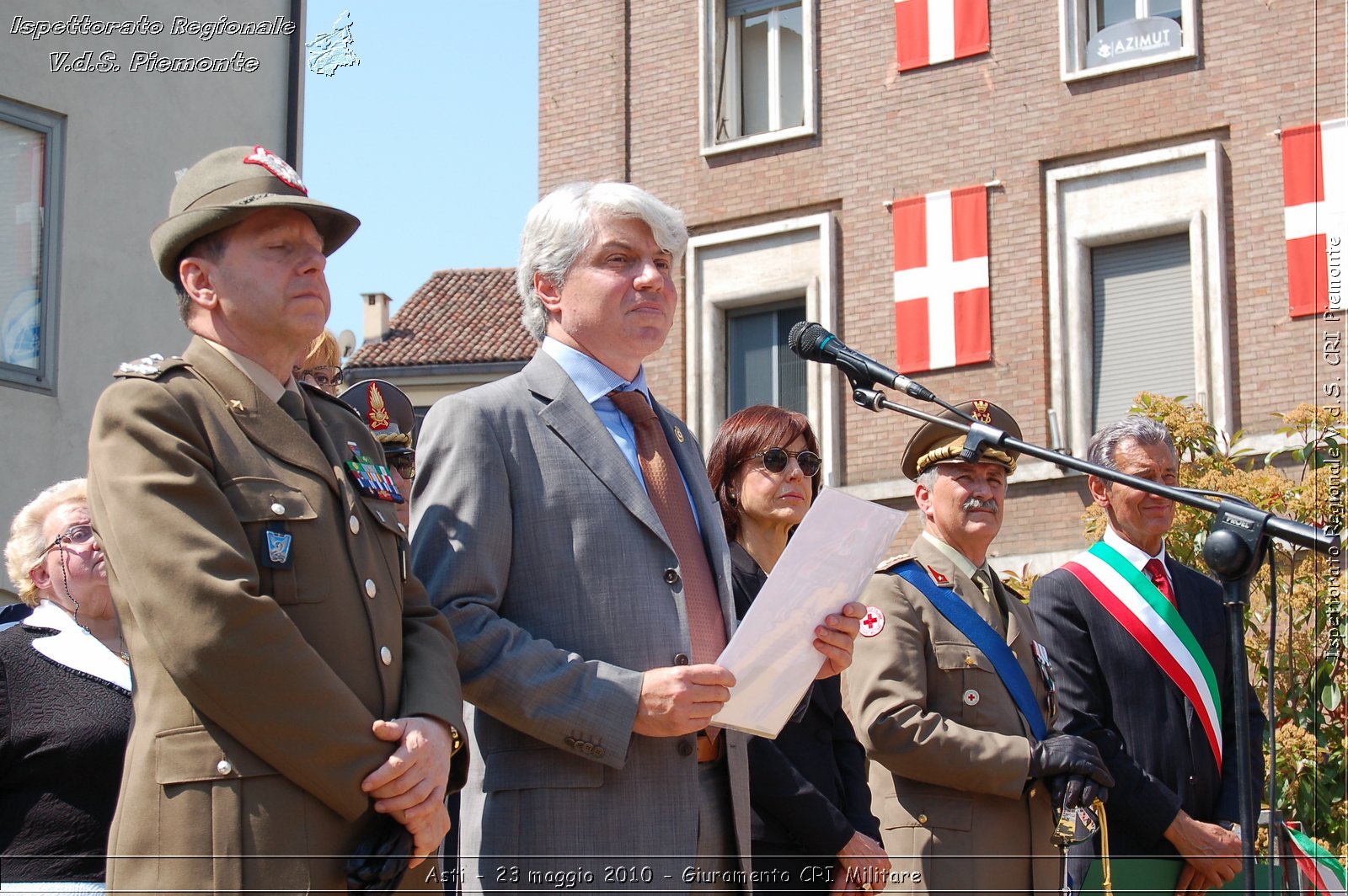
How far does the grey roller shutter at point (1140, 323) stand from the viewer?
16.4 metres

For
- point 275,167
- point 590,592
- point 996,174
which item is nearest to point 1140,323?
point 996,174

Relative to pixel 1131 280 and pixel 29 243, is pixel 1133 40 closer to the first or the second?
pixel 1131 280

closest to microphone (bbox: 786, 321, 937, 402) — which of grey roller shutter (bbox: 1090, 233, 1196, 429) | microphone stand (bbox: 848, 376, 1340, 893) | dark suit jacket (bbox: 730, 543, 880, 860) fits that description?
microphone stand (bbox: 848, 376, 1340, 893)

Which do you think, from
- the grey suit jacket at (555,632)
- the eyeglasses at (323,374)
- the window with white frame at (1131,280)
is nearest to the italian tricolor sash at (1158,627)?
the grey suit jacket at (555,632)

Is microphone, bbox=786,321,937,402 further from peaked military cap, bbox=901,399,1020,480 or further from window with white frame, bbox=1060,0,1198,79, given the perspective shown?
window with white frame, bbox=1060,0,1198,79

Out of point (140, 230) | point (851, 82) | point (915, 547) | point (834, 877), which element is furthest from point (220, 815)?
point (851, 82)

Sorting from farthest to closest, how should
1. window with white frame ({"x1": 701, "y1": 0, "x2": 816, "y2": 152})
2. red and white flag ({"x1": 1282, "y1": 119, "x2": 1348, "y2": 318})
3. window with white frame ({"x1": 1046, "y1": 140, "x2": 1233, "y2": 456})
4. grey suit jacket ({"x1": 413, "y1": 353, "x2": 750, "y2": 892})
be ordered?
Answer: window with white frame ({"x1": 701, "y1": 0, "x2": 816, "y2": 152}) < window with white frame ({"x1": 1046, "y1": 140, "x2": 1233, "y2": 456}) < red and white flag ({"x1": 1282, "y1": 119, "x2": 1348, "y2": 318}) < grey suit jacket ({"x1": 413, "y1": 353, "x2": 750, "y2": 892})

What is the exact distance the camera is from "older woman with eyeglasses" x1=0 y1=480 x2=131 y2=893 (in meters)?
4.05

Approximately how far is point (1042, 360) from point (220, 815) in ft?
48.2

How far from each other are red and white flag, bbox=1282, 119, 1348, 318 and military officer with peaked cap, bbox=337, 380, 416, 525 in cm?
1128

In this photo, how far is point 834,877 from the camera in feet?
15.6

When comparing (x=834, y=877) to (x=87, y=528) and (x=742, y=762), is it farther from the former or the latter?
(x=87, y=528)

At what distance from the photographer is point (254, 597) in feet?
10.4

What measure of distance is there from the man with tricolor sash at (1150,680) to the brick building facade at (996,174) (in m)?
9.09
